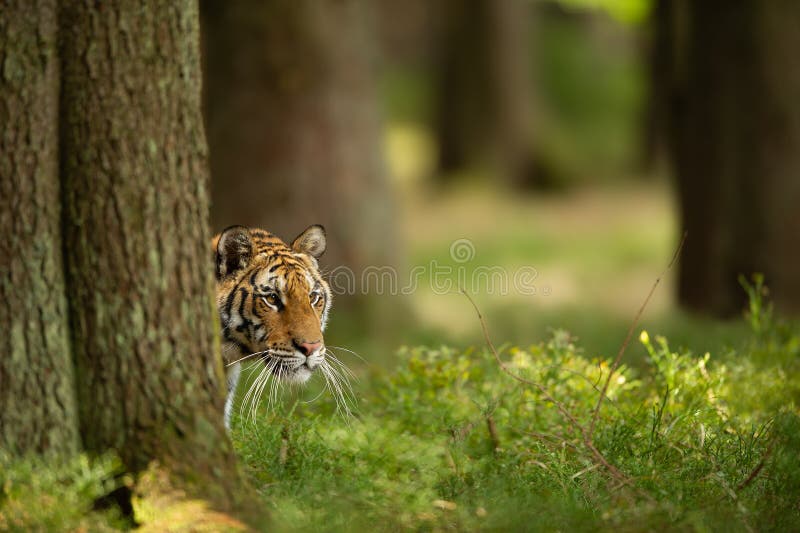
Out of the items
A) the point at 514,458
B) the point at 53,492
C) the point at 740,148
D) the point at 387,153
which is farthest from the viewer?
the point at 387,153

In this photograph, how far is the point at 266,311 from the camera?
17.4 feet

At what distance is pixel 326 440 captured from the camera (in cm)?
478

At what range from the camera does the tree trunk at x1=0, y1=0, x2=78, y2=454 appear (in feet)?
13.0

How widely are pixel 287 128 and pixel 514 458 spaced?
5.28 metres

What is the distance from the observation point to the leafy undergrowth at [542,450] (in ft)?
13.5

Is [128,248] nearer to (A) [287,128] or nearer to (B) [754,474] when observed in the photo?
(B) [754,474]

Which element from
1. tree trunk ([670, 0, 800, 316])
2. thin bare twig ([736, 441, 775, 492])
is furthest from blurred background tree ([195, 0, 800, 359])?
thin bare twig ([736, 441, 775, 492])

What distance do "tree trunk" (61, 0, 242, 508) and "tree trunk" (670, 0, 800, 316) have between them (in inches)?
249

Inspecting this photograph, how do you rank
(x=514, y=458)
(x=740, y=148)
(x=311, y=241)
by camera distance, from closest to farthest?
(x=514, y=458)
(x=311, y=241)
(x=740, y=148)

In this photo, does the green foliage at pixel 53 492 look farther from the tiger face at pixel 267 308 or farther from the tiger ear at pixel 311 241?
the tiger ear at pixel 311 241

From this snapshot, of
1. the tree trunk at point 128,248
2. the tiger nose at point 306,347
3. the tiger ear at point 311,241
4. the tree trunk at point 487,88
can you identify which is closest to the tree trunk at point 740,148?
the tiger ear at point 311,241

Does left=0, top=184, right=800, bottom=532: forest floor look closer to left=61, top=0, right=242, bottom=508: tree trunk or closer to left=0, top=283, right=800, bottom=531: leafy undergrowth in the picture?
left=0, top=283, right=800, bottom=531: leafy undergrowth

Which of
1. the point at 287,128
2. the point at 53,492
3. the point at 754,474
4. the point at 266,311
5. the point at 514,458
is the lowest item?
the point at 514,458

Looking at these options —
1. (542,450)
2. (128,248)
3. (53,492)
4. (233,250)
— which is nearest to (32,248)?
(128,248)
